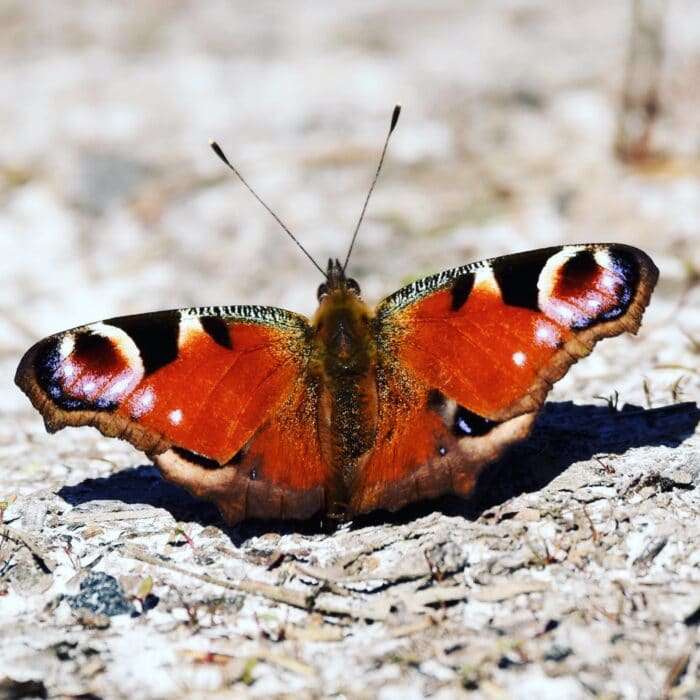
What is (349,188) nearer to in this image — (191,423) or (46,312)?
(46,312)

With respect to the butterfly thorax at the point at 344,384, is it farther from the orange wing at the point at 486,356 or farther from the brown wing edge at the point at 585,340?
the brown wing edge at the point at 585,340

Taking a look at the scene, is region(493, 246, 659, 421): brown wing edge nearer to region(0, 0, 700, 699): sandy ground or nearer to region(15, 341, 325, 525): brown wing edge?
region(0, 0, 700, 699): sandy ground

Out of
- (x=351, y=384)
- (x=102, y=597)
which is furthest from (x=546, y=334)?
(x=102, y=597)

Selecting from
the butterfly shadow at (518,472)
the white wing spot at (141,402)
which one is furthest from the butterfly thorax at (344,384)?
the white wing spot at (141,402)

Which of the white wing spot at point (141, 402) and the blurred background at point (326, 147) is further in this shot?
the blurred background at point (326, 147)

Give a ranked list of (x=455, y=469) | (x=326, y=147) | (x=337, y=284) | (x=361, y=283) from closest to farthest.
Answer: (x=455, y=469)
(x=337, y=284)
(x=361, y=283)
(x=326, y=147)

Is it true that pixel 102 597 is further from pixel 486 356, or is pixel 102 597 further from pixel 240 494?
pixel 486 356

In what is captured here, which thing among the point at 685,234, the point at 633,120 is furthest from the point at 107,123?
the point at 685,234
